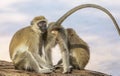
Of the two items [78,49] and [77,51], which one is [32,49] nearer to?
[77,51]

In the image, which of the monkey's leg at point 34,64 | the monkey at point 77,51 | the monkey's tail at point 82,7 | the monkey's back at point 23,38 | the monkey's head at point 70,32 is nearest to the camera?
the monkey's leg at point 34,64

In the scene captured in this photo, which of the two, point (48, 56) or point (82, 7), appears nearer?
point (48, 56)

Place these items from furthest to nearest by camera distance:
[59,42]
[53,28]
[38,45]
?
[53,28] → [59,42] → [38,45]

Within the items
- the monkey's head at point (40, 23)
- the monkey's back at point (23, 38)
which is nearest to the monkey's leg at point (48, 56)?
the monkey's back at point (23, 38)

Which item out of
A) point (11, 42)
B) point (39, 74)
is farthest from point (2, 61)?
point (39, 74)

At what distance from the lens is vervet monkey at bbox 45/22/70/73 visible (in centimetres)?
1503

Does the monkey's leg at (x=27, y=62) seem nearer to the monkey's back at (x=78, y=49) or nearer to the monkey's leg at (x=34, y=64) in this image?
the monkey's leg at (x=34, y=64)

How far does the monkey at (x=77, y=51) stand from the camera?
1602 centimetres

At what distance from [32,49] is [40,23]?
0.73 metres

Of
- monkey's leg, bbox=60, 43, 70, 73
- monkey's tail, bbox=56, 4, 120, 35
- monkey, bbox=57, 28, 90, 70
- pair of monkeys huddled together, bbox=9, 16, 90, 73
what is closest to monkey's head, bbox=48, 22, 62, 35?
pair of monkeys huddled together, bbox=9, 16, 90, 73

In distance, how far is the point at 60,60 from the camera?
15.7 metres

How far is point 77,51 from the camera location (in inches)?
639

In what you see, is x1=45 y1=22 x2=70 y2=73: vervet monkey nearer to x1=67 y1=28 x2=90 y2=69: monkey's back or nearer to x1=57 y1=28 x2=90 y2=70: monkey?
x1=57 y1=28 x2=90 y2=70: monkey

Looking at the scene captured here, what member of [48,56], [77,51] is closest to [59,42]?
[48,56]
